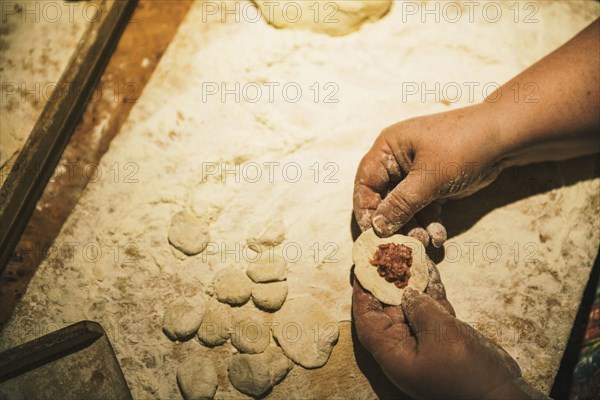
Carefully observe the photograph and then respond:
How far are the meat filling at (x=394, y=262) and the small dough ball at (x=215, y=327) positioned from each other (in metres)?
1.00

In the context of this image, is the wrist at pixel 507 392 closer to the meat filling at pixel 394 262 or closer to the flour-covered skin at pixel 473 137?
the meat filling at pixel 394 262

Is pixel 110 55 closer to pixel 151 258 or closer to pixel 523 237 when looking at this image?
pixel 151 258

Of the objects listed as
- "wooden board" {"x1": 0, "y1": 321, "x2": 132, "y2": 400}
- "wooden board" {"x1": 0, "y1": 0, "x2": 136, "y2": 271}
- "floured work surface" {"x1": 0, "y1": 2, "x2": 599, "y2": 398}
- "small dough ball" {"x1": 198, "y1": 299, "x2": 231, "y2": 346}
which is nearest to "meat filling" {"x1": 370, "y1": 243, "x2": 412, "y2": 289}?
"floured work surface" {"x1": 0, "y1": 2, "x2": 599, "y2": 398}

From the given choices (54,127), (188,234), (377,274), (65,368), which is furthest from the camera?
(54,127)

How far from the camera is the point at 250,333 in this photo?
2336 millimetres

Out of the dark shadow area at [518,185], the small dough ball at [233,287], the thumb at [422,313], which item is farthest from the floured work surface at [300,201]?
the thumb at [422,313]

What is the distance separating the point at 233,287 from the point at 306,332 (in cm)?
54

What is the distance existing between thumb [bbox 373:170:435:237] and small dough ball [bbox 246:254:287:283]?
0.67 m

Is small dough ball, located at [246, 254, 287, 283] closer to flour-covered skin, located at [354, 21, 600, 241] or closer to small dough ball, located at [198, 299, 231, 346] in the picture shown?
small dough ball, located at [198, 299, 231, 346]

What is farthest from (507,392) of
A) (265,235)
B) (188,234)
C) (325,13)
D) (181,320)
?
(325,13)

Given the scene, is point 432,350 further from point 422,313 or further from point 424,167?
point 424,167

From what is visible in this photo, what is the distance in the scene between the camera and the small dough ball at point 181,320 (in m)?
2.36

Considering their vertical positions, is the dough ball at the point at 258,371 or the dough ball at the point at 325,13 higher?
the dough ball at the point at 325,13

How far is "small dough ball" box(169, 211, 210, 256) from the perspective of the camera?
2.50m
